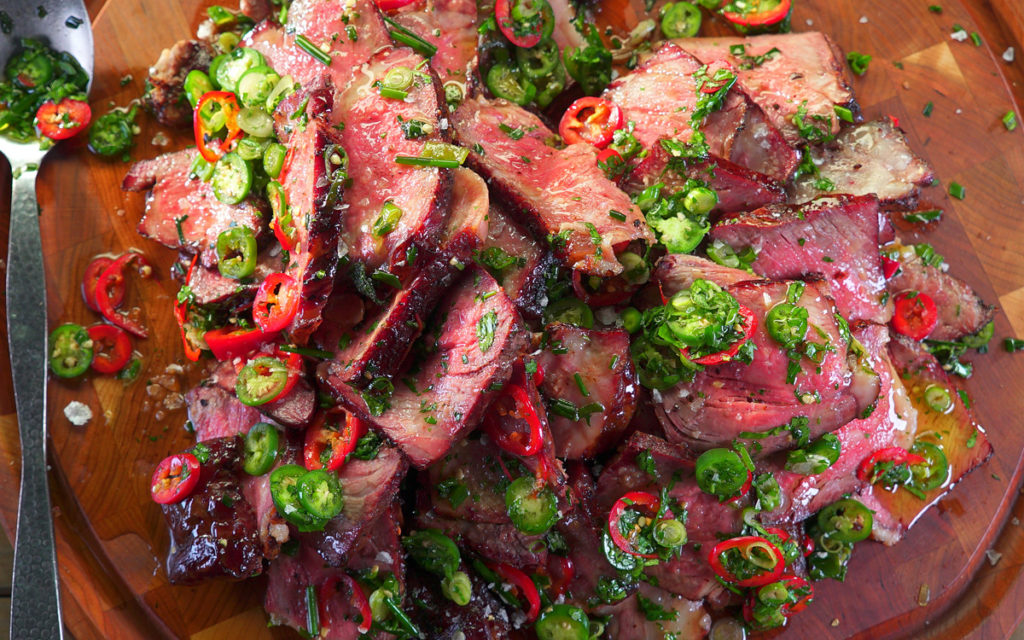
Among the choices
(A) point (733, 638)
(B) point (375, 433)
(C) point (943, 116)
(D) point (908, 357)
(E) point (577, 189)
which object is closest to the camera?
(B) point (375, 433)

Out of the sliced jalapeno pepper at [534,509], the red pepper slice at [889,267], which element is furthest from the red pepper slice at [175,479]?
the red pepper slice at [889,267]

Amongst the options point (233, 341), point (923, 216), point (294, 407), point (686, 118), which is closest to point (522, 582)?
point (294, 407)

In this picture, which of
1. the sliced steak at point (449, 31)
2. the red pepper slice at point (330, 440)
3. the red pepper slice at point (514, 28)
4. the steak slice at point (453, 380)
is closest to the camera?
the steak slice at point (453, 380)

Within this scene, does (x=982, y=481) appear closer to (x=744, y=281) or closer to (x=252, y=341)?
(x=744, y=281)

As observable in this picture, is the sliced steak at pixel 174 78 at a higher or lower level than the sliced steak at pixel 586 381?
higher

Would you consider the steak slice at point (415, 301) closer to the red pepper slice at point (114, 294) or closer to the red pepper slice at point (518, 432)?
the red pepper slice at point (518, 432)

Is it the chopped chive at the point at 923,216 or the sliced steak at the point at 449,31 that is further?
the chopped chive at the point at 923,216

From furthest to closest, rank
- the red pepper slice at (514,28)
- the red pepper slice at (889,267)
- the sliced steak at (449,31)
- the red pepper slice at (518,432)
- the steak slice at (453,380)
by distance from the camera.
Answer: the red pepper slice at (889,267) → the red pepper slice at (514,28) → the sliced steak at (449,31) → the red pepper slice at (518,432) → the steak slice at (453,380)

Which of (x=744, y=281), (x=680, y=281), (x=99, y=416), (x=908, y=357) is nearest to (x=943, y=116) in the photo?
→ (x=908, y=357)
